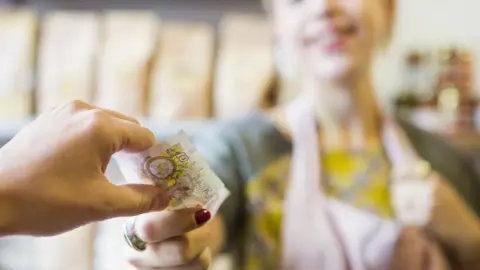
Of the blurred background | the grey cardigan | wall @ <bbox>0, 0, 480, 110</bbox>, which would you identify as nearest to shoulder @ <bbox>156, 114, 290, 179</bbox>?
the grey cardigan

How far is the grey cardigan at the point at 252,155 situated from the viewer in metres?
0.68

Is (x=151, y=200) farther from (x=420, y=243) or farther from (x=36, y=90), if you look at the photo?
(x=36, y=90)

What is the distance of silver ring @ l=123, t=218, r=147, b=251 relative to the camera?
46cm

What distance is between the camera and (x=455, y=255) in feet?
2.32

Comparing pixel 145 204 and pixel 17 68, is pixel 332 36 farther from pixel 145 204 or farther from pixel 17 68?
pixel 17 68

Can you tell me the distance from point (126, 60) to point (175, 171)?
24.7 inches

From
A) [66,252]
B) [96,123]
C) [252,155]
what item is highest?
[96,123]

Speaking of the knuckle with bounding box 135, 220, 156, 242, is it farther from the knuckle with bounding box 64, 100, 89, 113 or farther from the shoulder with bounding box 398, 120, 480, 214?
the shoulder with bounding box 398, 120, 480, 214

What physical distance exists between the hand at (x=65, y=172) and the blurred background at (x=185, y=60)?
1.80 feet

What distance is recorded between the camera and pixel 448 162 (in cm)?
74

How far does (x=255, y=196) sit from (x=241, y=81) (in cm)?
31

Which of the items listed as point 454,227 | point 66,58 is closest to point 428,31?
point 454,227

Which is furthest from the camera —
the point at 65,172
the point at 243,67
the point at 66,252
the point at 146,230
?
the point at 243,67

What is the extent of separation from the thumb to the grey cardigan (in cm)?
25
